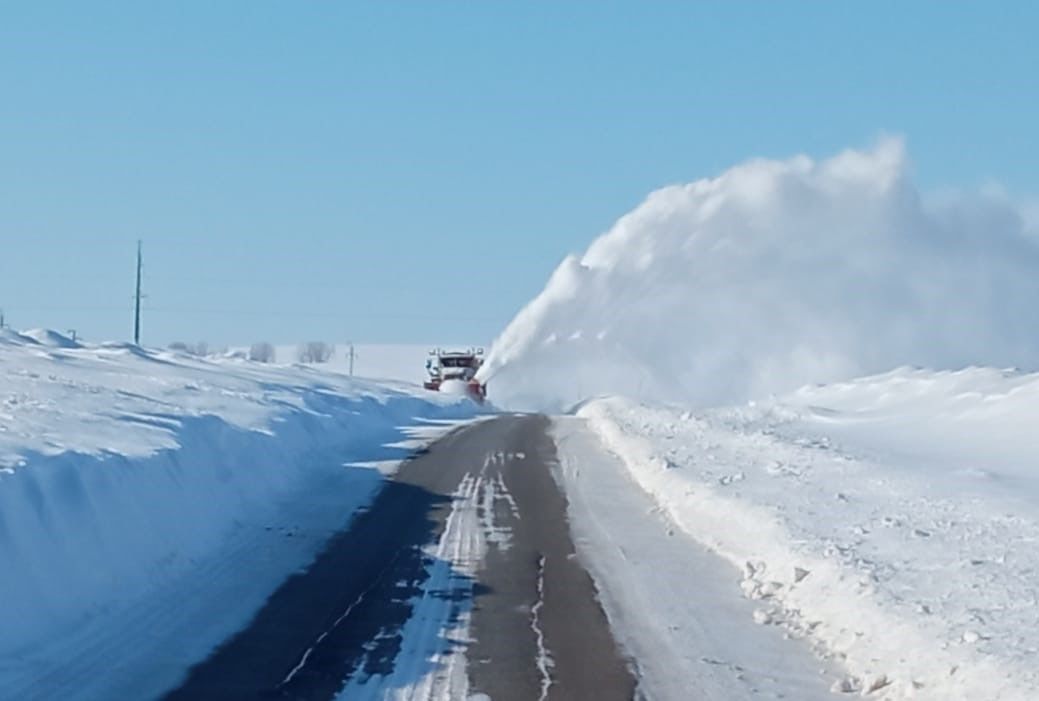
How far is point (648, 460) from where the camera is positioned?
2858cm

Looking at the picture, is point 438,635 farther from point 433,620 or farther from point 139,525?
point 139,525

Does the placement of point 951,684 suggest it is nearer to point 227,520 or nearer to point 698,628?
point 698,628

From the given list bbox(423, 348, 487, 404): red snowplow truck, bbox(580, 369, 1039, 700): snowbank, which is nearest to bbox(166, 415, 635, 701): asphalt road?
bbox(580, 369, 1039, 700): snowbank

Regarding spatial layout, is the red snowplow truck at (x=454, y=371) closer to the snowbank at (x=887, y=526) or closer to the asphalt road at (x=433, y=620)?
the snowbank at (x=887, y=526)

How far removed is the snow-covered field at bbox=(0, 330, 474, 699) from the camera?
10852mm

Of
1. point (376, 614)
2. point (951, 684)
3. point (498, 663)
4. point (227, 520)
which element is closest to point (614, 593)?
point (376, 614)

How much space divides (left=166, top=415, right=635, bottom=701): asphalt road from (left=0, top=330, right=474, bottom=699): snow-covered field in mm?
406

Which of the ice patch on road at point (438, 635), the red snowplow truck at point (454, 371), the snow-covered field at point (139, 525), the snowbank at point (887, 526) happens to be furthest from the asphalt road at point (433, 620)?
the red snowplow truck at point (454, 371)

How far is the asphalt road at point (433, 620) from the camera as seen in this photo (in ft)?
33.9

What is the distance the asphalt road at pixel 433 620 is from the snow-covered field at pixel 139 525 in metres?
0.41

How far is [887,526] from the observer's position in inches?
704

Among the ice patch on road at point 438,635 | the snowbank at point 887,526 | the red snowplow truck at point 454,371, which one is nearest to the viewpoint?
the ice patch on road at point 438,635

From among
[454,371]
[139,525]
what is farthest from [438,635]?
[454,371]

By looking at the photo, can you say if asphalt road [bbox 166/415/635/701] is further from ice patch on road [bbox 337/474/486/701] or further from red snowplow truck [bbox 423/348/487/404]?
red snowplow truck [bbox 423/348/487/404]
